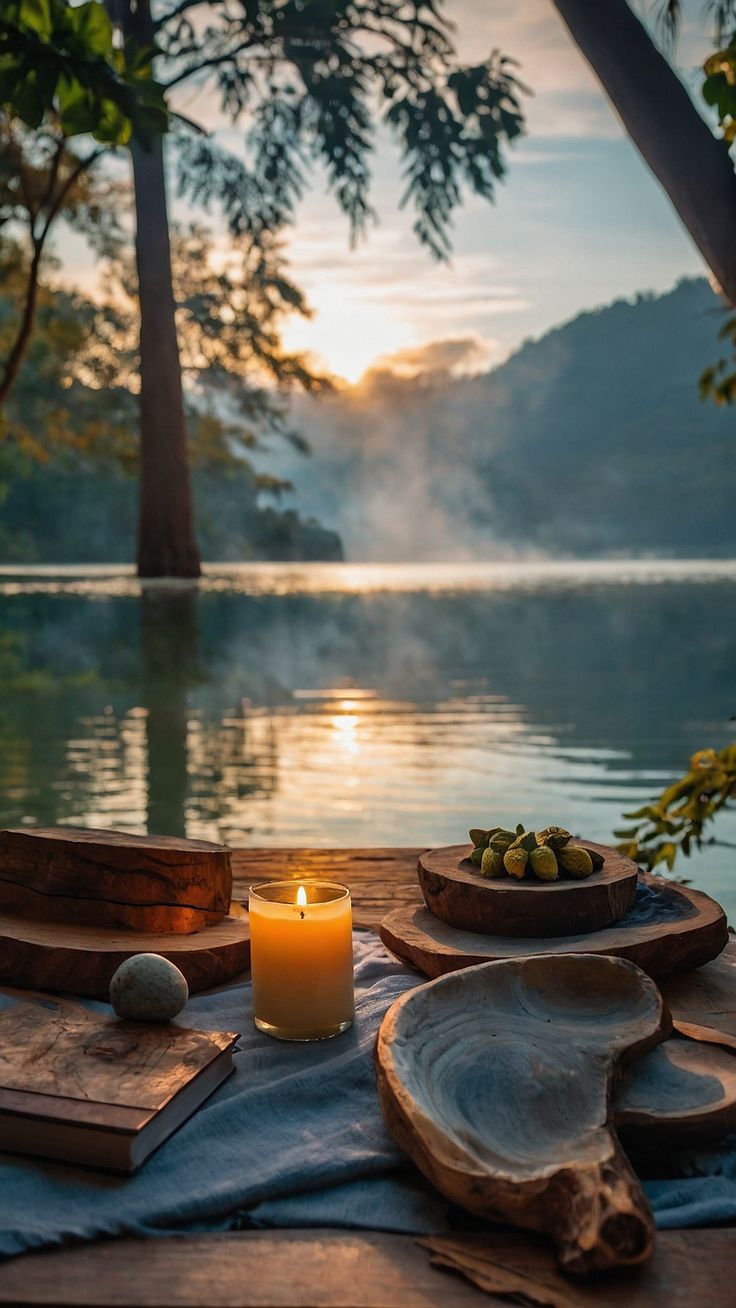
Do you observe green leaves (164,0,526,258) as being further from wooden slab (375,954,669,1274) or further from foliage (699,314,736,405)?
wooden slab (375,954,669,1274)

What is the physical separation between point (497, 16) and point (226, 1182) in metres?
8.82

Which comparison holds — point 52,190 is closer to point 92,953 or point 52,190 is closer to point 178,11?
point 92,953

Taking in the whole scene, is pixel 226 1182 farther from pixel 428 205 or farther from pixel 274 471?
pixel 274 471

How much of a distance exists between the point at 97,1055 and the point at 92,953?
0.27 metres

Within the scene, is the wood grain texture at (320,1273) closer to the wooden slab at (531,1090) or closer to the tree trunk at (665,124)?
the wooden slab at (531,1090)

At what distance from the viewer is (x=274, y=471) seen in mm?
12406

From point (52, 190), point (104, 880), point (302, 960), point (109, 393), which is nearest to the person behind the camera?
point (302, 960)

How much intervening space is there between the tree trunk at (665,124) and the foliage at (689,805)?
971mm

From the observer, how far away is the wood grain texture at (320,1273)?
0.83 meters

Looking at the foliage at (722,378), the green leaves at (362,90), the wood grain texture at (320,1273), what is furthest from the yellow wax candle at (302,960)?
the green leaves at (362,90)

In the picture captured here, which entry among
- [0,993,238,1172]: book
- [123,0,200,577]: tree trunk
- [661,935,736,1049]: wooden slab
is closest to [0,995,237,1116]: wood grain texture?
[0,993,238,1172]: book

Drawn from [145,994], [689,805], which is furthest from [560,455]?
[145,994]

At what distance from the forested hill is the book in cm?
2566

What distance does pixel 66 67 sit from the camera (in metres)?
1.77
